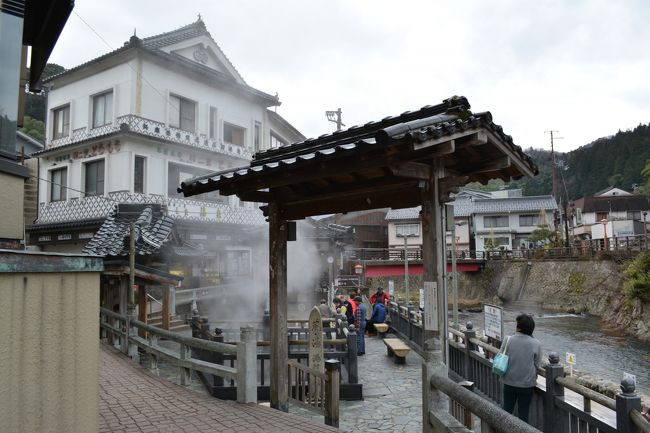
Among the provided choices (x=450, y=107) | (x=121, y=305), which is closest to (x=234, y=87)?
(x=121, y=305)

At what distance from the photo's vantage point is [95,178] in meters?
24.6

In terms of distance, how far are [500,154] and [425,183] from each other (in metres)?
1.23

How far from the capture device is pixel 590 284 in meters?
38.6

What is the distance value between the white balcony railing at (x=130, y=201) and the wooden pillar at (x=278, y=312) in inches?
686

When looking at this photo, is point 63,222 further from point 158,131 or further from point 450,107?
point 450,107

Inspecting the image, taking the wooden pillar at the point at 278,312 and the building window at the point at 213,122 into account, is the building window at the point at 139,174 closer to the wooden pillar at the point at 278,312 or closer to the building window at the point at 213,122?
the building window at the point at 213,122

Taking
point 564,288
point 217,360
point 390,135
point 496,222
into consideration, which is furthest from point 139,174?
point 496,222

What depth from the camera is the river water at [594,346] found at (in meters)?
20.5

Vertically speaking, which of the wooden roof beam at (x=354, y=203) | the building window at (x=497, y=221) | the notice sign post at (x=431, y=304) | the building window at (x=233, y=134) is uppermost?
the building window at (x=233, y=134)

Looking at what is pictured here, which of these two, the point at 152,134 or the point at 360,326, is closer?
the point at 360,326

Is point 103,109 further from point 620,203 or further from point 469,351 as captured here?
point 620,203

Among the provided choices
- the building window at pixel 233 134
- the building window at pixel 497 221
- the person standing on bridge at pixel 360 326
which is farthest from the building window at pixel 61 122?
the building window at pixel 497 221

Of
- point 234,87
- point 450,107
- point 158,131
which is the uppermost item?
point 234,87

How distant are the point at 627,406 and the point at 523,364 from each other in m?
1.95
